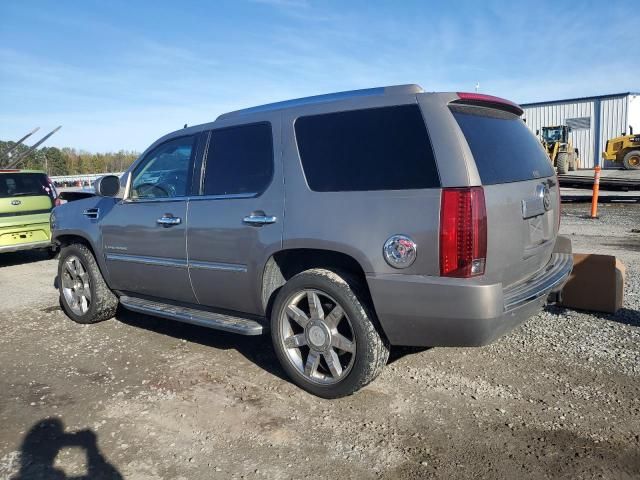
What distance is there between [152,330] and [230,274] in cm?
175

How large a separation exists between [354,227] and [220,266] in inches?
48.6

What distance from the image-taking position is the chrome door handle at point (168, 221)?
4.28 m

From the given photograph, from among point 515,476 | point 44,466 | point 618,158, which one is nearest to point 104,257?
point 44,466

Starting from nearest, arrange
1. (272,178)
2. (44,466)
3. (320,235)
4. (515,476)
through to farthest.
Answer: (515,476) → (44,466) → (320,235) → (272,178)

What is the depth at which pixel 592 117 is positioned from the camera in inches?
1492

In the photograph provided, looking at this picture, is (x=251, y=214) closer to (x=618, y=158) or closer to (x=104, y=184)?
(x=104, y=184)

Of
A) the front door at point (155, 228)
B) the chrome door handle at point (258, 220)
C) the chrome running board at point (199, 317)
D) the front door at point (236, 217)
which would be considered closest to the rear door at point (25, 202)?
the front door at point (155, 228)

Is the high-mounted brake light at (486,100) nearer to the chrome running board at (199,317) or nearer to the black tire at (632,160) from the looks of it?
the chrome running board at (199,317)

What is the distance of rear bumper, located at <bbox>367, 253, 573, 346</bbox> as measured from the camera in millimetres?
2967

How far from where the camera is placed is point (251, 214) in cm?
379

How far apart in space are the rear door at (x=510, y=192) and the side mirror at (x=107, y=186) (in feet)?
10.4

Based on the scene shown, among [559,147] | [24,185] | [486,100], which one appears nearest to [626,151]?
[559,147]

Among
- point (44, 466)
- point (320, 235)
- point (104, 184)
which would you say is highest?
point (104, 184)

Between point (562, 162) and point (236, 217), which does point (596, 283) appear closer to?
point (236, 217)
